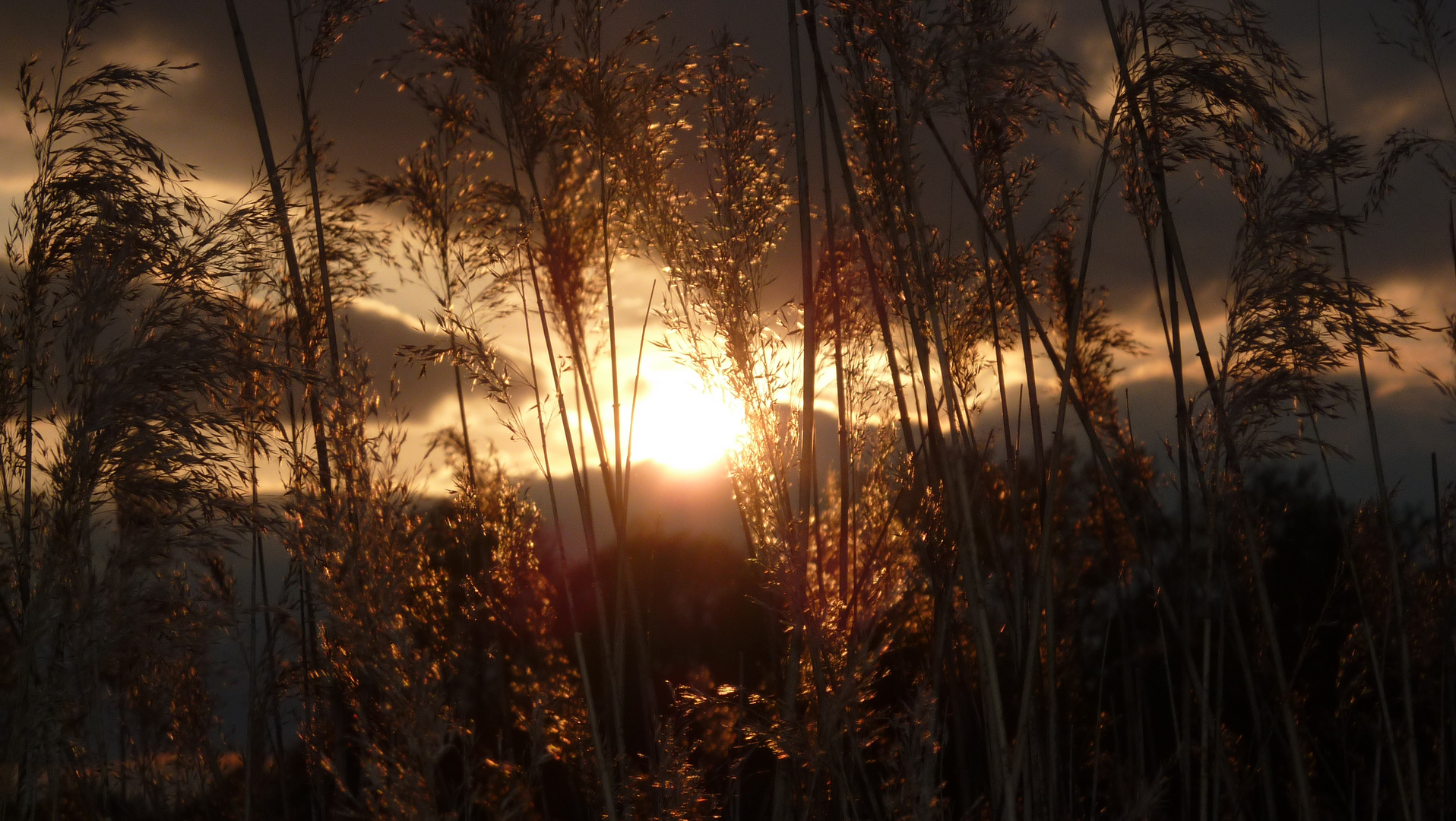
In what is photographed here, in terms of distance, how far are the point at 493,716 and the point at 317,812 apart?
598 centimetres

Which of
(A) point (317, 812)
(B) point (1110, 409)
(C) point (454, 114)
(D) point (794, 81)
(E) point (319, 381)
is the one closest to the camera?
(D) point (794, 81)

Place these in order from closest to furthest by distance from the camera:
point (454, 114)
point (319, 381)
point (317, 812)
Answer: point (319, 381), point (454, 114), point (317, 812)

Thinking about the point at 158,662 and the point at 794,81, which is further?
the point at 158,662

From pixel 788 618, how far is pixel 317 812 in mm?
1977

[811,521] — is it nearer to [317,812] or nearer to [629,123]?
[629,123]

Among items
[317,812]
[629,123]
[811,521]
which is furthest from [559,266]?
[317,812]

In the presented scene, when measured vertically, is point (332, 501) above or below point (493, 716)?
above

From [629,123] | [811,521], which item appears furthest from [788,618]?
[629,123]

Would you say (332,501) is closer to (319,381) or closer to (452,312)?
(319,381)

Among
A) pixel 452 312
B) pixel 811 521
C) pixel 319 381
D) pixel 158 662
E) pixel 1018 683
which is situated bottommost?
pixel 1018 683

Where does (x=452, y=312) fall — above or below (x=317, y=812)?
above

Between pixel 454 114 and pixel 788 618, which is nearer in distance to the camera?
pixel 788 618

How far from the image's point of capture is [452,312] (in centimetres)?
275

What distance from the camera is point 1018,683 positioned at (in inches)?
85.7
